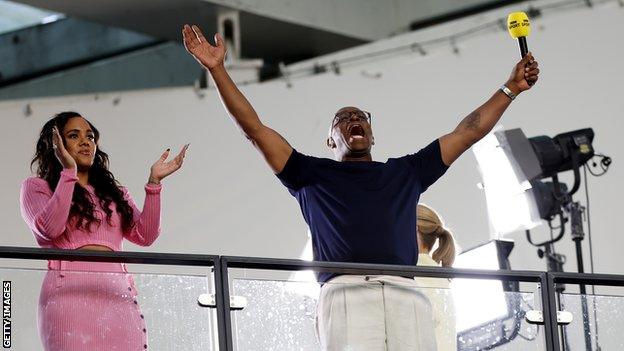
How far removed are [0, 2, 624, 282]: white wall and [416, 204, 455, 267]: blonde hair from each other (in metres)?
3.19

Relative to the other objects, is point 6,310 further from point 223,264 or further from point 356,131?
point 356,131

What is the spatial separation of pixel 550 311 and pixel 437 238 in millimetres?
773

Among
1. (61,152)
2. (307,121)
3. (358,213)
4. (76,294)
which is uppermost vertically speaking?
(307,121)

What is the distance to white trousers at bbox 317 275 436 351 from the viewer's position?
4.29 metres

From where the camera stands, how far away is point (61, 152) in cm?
444

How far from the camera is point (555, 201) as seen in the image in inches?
250

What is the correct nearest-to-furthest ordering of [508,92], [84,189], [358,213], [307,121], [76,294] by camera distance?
[76,294]
[358,213]
[84,189]
[508,92]
[307,121]

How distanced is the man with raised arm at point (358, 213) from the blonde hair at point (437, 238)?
1.99 ft

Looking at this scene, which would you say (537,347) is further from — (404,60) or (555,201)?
(404,60)

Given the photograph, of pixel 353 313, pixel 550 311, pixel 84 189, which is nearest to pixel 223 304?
pixel 353 313

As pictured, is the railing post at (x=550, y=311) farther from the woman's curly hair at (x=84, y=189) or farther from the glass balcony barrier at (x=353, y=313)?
the woman's curly hair at (x=84, y=189)

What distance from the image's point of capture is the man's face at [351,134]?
15.2 feet

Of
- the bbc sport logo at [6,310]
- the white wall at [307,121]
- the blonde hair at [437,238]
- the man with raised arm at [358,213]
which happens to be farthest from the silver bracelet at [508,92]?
the white wall at [307,121]

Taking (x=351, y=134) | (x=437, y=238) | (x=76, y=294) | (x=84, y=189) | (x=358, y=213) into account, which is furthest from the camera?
(x=437, y=238)
